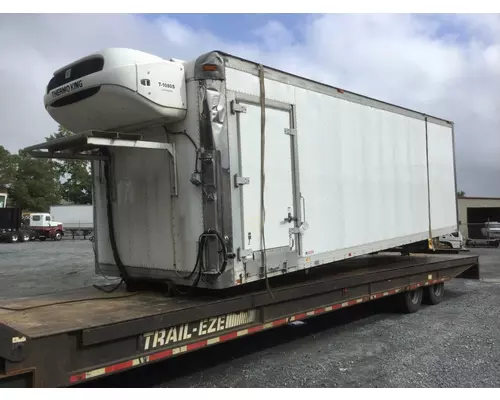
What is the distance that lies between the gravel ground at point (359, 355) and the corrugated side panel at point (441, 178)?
66.8 inches

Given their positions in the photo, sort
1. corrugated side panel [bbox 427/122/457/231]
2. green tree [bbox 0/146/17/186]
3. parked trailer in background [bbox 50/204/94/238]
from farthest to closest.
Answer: green tree [bbox 0/146/17/186], parked trailer in background [bbox 50/204/94/238], corrugated side panel [bbox 427/122/457/231]

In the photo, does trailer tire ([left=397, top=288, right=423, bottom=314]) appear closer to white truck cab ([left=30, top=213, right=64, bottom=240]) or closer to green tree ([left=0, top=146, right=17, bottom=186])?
white truck cab ([left=30, top=213, right=64, bottom=240])

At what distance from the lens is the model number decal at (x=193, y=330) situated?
4.50m

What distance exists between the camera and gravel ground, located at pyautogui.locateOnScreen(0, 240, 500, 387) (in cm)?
522

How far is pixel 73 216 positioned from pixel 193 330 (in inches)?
1737

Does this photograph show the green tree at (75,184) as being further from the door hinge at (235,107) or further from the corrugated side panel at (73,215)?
the door hinge at (235,107)

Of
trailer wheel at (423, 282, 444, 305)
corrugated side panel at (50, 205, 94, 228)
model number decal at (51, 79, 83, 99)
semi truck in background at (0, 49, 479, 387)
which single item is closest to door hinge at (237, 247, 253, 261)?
semi truck in background at (0, 49, 479, 387)

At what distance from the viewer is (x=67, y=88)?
5.12 meters

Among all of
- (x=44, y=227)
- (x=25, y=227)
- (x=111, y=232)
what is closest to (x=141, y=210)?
(x=111, y=232)

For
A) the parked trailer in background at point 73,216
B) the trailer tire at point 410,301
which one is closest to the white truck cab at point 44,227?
the parked trailer in background at point 73,216

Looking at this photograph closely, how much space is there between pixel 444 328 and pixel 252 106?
15.4 ft

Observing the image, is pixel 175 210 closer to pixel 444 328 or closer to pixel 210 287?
pixel 210 287

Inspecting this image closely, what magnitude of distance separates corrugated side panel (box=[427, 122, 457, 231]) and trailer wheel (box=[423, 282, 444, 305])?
44.1 inches

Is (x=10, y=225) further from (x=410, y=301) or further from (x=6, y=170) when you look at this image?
(x=410, y=301)
